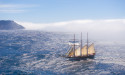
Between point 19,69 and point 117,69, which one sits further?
point 117,69

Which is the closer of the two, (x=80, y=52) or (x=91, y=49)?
(x=80, y=52)

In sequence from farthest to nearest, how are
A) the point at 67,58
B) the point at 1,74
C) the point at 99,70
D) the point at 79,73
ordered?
1. the point at 67,58
2. the point at 99,70
3. the point at 79,73
4. the point at 1,74

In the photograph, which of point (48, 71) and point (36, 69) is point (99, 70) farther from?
point (36, 69)

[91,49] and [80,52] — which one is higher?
[91,49]

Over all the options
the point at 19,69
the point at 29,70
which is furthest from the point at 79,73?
the point at 19,69

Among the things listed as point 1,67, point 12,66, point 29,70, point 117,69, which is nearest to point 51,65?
point 29,70

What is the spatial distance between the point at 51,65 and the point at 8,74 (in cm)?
2312

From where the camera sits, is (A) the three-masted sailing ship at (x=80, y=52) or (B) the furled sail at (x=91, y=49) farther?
(B) the furled sail at (x=91, y=49)

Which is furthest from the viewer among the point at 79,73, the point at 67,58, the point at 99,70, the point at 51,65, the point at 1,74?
the point at 67,58

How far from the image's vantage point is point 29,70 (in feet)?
221

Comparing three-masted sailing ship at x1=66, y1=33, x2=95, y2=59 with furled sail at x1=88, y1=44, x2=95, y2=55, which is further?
furled sail at x1=88, y1=44, x2=95, y2=55

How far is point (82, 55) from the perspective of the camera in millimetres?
98750

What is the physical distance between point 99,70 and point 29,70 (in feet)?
111

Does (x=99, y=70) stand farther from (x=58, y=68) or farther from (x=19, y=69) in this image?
(x=19, y=69)
